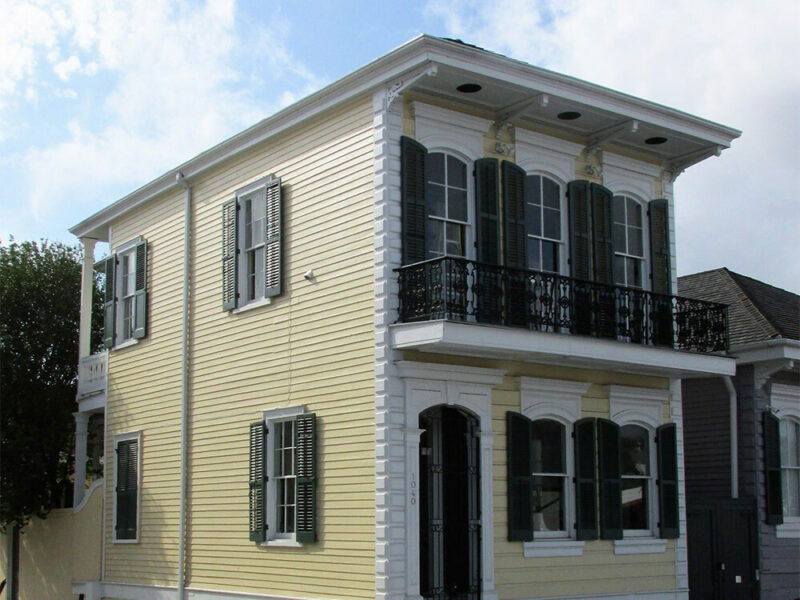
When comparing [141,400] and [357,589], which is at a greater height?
[141,400]

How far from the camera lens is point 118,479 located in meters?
21.5

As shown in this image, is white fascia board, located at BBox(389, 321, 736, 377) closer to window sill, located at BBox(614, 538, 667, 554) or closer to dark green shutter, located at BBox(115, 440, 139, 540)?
window sill, located at BBox(614, 538, 667, 554)

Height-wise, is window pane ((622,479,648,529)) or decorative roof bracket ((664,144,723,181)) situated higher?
decorative roof bracket ((664,144,723,181))

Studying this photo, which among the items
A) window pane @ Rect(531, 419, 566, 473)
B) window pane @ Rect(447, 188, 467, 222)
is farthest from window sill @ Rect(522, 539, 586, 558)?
window pane @ Rect(447, 188, 467, 222)

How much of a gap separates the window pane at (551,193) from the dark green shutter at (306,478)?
4817mm

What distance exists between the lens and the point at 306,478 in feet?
53.1

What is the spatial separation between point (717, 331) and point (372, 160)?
620cm

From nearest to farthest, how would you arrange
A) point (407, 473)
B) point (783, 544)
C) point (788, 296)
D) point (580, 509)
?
point (407, 473) < point (580, 509) < point (783, 544) < point (788, 296)

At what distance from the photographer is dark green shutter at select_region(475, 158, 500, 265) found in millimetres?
16469

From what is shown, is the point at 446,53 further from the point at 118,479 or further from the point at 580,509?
the point at 118,479

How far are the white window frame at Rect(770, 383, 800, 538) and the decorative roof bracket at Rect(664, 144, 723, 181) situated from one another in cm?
430

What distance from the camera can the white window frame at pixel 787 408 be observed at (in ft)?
66.8

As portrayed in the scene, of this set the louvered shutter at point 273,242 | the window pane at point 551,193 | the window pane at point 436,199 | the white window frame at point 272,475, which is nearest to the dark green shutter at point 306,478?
the white window frame at point 272,475

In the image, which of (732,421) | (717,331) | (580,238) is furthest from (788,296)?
(580,238)
